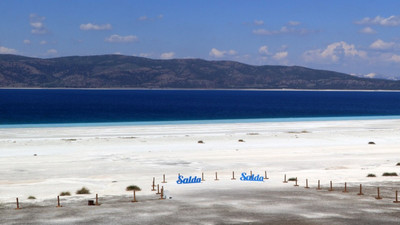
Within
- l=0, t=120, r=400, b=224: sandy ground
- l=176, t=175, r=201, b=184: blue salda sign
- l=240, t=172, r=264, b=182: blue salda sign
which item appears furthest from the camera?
l=240, t=172, r=264, b=182: blue salda sign

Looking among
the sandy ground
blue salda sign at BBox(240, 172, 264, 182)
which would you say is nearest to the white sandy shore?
the sandy ground

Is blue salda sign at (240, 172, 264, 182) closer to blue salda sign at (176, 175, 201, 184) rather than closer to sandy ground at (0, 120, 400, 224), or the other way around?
sandy ground at (0, 120, 400, 224)

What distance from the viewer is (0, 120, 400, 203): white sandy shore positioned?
39.8 m

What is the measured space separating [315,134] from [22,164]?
4585 cm

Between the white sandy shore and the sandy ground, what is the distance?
9 centimetres

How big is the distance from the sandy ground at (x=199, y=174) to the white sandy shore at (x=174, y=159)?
9 centimetres

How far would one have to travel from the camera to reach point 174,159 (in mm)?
52656

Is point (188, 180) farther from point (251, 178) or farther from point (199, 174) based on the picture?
point (251, 178)

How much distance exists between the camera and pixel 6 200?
3356 centimetres

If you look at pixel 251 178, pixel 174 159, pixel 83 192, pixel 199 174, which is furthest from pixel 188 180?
pixel 174 159

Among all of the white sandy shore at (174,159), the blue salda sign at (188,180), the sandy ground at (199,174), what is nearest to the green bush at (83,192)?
the sandy ground at (199,174)

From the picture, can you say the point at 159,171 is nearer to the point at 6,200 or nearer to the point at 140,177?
the point at 140,177

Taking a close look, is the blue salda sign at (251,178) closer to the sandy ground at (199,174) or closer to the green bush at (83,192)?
the sandy ground at (199,174)

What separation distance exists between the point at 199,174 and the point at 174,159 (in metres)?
8.82
